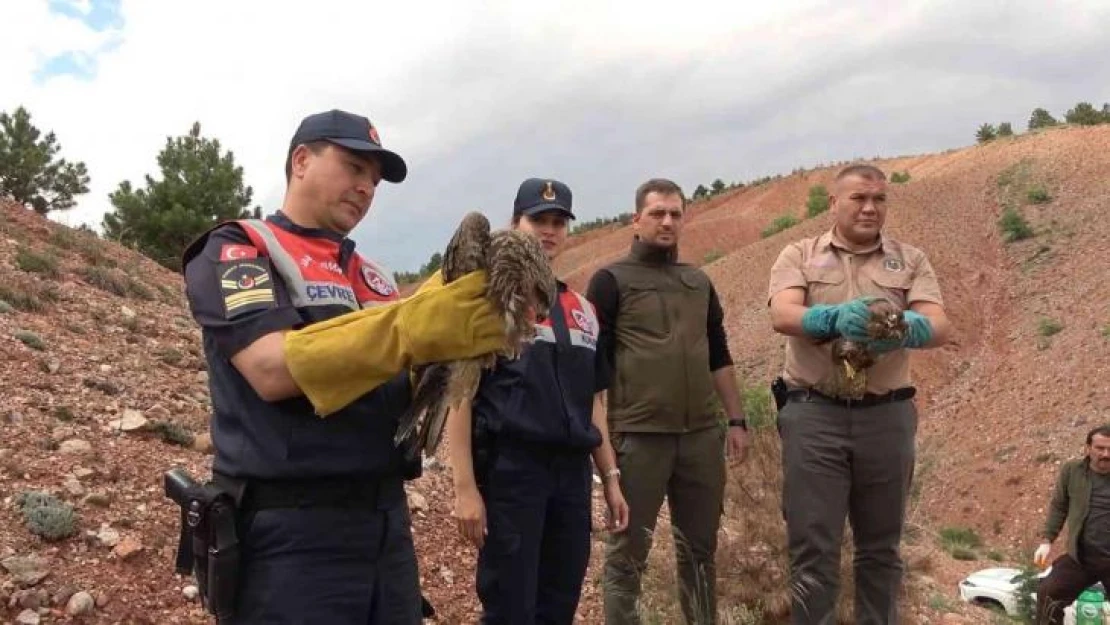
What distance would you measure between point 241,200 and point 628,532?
16.0 m

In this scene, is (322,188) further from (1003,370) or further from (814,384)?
(1003,370)

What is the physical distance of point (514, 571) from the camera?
9.37 ft

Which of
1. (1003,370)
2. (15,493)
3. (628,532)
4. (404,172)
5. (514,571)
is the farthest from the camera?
(1003,370)

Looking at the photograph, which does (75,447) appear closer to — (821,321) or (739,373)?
(821,321)

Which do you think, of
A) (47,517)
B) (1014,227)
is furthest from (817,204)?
(47,517)

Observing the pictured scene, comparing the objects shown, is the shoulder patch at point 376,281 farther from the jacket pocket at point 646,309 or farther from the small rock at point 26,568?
the small rock at point 26,568

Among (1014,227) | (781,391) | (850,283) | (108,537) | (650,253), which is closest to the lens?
(850,283)

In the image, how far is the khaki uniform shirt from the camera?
11.0ft

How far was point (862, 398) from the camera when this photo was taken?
129 inches

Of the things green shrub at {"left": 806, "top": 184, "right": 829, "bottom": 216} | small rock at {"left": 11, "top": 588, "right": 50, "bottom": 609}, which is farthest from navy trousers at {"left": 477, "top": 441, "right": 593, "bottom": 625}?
green shrub at {"left": 806, "top": 184, "right": 829, "bottom": 216}

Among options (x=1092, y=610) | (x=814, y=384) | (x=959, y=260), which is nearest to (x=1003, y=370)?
(x=959, y=260)

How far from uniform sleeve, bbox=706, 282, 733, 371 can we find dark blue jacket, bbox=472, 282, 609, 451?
92 centimetres

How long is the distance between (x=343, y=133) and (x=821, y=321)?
1.87m

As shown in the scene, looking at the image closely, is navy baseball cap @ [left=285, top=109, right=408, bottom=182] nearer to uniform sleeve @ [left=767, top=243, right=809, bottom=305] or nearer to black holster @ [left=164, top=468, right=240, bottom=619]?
black holster @ [left=164, top=468, right=240, bottom=619]
